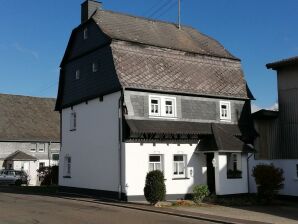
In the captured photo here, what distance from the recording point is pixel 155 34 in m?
30.8

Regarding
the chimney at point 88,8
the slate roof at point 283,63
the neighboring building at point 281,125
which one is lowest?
the neighboring building at point 281,125

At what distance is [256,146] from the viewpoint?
29.7 metres

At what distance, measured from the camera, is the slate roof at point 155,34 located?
28875 mm

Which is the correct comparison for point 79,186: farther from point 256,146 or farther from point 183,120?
point 256,146

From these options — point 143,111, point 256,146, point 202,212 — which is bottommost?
point 202,212

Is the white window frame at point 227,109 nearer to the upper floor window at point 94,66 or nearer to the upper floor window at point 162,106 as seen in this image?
the upper floor window at point 162,106

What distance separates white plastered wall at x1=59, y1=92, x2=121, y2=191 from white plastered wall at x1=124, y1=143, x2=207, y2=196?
0.99 meters

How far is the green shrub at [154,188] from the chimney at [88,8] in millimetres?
14233

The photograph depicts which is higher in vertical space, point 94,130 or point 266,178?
point 94,130

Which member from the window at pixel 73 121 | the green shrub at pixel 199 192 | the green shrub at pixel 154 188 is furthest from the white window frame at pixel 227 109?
the window at pixel 73 121

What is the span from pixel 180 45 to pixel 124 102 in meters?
7.56

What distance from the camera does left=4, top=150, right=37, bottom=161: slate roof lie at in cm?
4988

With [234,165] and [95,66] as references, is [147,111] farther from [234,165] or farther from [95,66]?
[234,165]

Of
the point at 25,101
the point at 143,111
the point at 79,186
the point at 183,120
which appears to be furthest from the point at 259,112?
the point at 25,101
